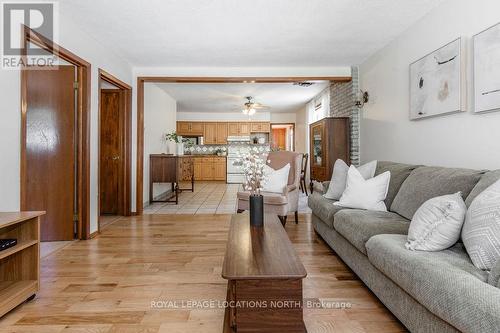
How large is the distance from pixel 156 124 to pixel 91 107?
2611 millimetres

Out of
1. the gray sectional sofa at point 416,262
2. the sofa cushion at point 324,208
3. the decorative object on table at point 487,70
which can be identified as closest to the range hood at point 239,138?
the sofa cushion at point 324,208

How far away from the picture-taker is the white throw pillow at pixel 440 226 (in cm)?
158

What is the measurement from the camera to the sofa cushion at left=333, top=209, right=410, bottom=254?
82.0 inches

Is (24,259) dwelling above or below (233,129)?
below

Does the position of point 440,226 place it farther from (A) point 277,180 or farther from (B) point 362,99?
(B) point 362,99

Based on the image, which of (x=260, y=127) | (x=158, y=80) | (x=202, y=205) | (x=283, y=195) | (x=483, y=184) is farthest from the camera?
(x=260, y=127)

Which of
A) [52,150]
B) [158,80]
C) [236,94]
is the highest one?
[236,94]

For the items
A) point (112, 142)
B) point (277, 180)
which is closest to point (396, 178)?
point (277, 180)

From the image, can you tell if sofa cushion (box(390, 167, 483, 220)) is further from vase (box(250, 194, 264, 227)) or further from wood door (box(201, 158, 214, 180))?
wood door (box(201, 158, 214, 180))

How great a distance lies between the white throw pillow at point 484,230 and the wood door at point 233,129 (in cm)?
876

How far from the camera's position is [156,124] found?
20.3 ft

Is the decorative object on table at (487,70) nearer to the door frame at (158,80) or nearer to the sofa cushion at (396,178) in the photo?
the sofa cushion at (396,178)

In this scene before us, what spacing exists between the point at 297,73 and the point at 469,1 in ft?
8.67

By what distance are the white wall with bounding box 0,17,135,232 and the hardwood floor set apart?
0.72 metres
